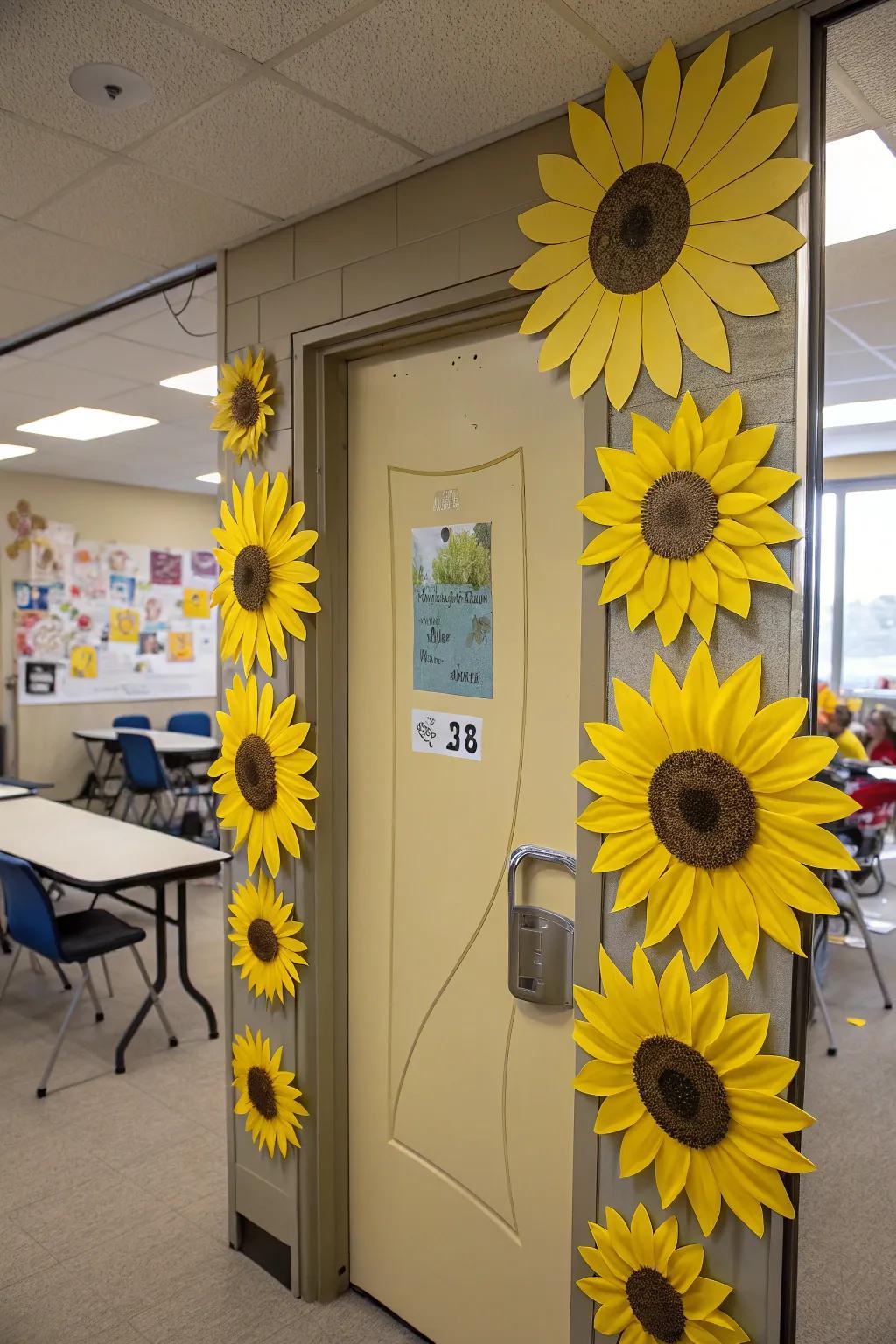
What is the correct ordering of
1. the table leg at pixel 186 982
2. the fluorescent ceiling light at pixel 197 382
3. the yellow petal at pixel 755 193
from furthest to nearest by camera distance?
the fluorescent ceiling light at pixel 197 382 → the table leg at pixel 186 982 → the yellow petal at pixel 755 193

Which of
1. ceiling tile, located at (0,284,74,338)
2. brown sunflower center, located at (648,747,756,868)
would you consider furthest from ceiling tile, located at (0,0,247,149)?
brown sunflower center, located at (648,747,756,868)

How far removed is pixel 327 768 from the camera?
7.48ft

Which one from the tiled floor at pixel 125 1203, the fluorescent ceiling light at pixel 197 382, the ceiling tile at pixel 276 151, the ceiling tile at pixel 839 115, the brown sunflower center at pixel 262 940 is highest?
the fluorescent ceiling light at pixel 197 382

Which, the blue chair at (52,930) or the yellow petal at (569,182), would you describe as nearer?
the yellow petal at (569,182)

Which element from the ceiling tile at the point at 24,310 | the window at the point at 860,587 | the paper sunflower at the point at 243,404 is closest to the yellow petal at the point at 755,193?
the paper sunflower at the point at 243,404

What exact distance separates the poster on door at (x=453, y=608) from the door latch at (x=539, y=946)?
368mm

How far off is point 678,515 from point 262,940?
1.47m

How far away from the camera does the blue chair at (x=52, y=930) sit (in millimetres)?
3279

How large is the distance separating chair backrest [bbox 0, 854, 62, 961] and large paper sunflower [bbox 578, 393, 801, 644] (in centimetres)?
244

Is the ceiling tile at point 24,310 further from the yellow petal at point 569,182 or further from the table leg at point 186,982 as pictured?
the table leg at point 186,982

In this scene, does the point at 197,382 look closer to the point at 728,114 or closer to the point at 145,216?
the point at 145,216

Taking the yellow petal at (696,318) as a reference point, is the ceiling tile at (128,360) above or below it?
above

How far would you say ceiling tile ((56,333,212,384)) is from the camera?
3783 millimetres

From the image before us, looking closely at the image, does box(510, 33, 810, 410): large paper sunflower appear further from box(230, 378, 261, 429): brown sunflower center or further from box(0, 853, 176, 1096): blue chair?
box(0, 853, 176, 1096): blue chair
